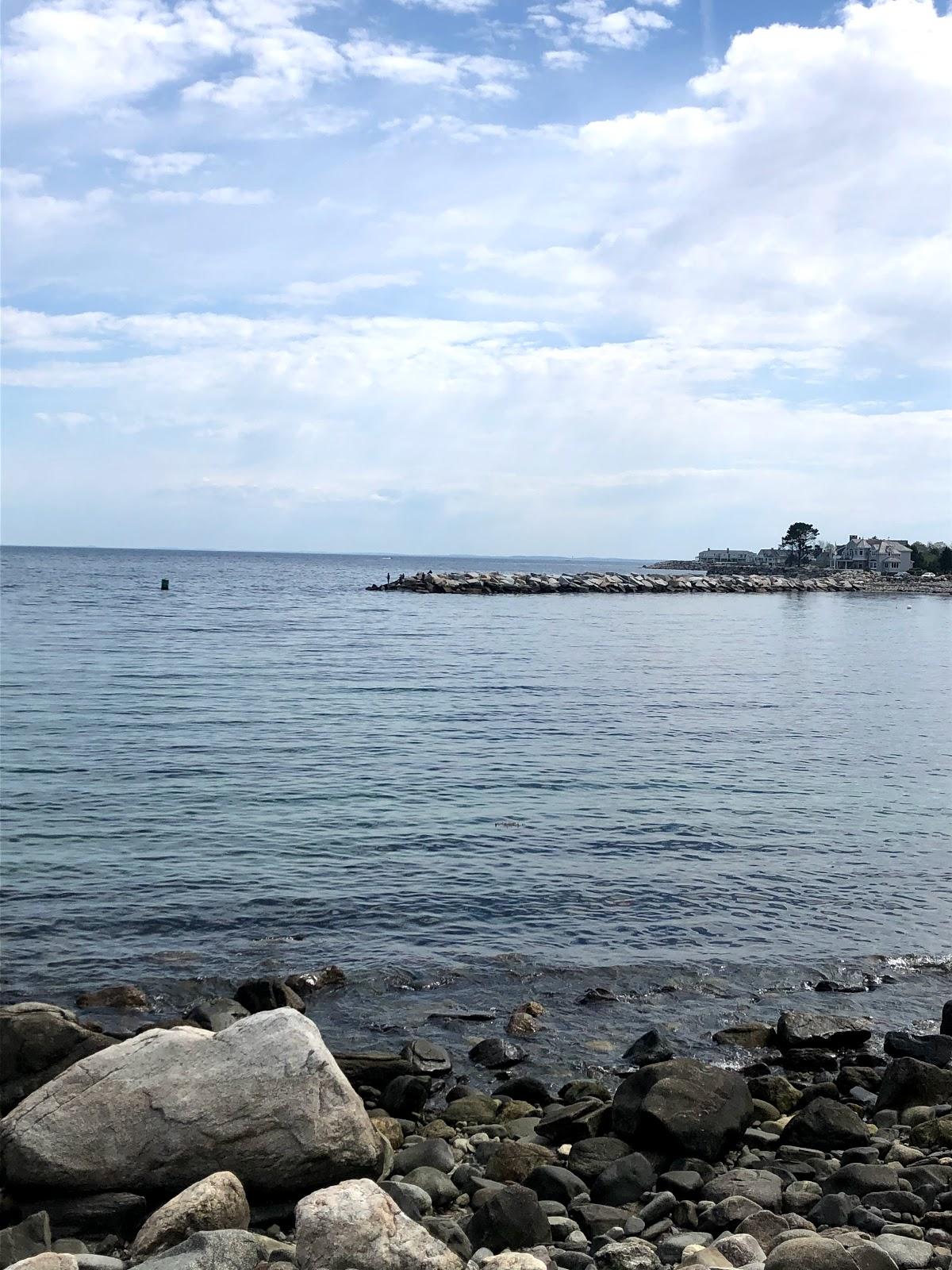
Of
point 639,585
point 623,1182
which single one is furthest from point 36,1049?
point 639,585

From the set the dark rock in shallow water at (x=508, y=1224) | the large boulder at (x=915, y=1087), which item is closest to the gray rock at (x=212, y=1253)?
the dark rock in shallow water at (x=508, y=1224)

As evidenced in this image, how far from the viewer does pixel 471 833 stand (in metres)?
18.4

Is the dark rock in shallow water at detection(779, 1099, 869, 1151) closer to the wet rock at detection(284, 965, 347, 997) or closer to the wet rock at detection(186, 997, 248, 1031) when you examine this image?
the wet rock at detection(186, 997, 248, 1031)

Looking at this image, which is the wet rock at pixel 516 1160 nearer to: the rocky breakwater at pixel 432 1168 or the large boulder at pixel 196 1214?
the rocky breakwater at pixel 432 1168

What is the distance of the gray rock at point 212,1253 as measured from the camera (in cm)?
639

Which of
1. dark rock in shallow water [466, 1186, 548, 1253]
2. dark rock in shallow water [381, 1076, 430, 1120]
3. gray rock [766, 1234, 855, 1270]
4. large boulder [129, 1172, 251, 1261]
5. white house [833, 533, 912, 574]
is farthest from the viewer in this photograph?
white house [833, 533, 912, 574]

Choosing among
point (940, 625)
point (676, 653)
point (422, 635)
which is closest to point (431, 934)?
point (676, 653)

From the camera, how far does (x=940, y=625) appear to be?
78.8 m

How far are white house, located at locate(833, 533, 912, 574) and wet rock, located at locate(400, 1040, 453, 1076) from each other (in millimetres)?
177299

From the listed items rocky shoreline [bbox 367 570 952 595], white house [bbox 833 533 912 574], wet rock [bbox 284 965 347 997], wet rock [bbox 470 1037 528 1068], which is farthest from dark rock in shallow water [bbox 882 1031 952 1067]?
white house [bbox 833 533 912 574]

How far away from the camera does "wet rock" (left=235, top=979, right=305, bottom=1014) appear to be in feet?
37.3

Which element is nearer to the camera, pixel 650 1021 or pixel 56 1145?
pixel 56 1145

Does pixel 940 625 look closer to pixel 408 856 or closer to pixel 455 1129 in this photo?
pixel 408 856

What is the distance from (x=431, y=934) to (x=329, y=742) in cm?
1291
